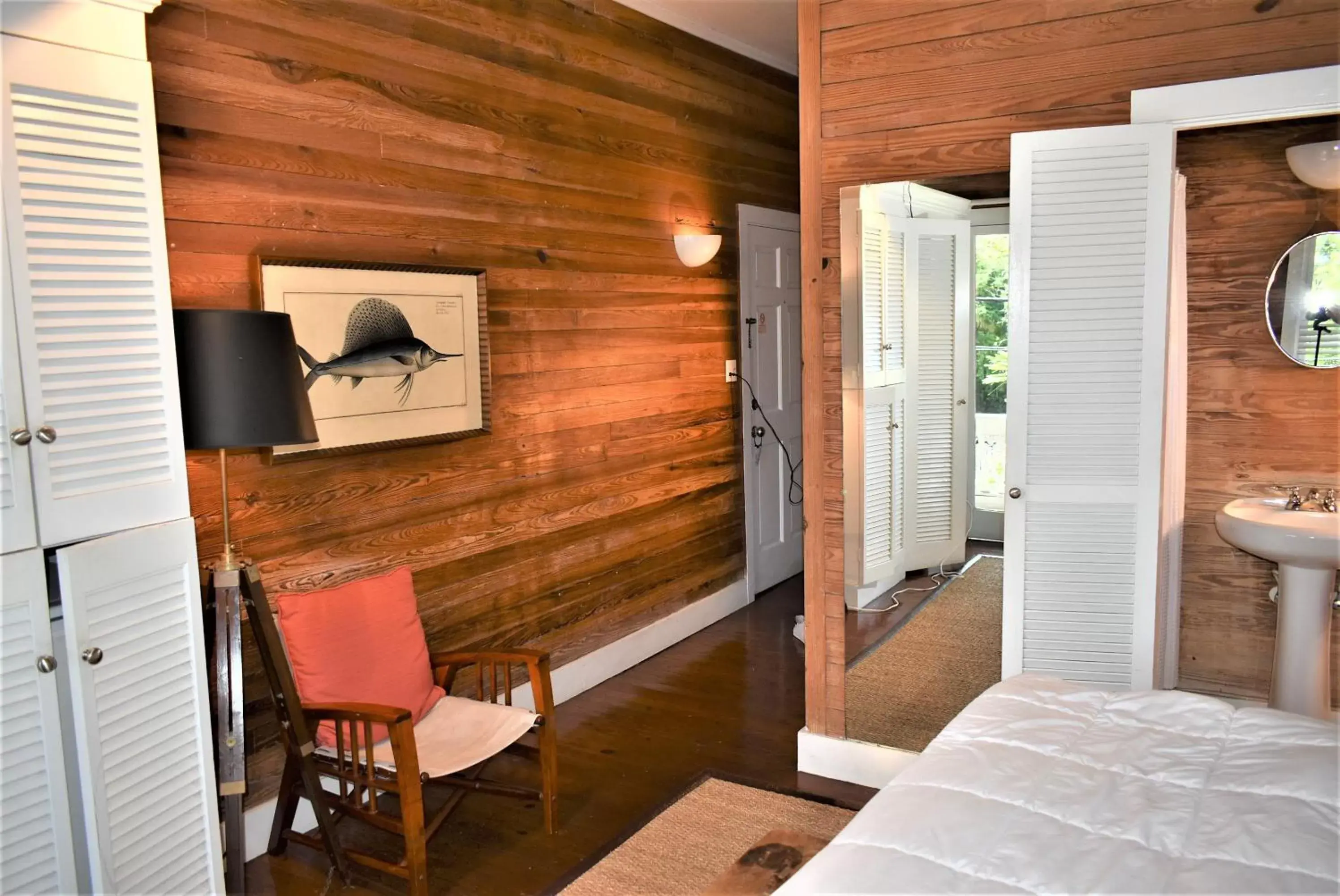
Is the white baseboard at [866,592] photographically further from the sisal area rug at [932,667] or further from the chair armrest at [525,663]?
the chair armrest at [525,663]

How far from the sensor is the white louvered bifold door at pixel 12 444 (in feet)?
6.31

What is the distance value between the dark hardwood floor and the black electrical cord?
1.06 meters

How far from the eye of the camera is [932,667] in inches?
126

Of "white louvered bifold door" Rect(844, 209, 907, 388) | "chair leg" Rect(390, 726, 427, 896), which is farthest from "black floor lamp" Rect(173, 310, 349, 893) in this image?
"white louvered bifold door" Rect(844, 209, 907, 388)

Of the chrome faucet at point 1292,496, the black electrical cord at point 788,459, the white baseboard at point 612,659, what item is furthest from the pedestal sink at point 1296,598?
the black electrical cord at point 788,459

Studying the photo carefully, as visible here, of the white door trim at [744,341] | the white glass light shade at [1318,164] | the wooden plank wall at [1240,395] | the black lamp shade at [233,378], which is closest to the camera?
the black lamp shade at [233,378]

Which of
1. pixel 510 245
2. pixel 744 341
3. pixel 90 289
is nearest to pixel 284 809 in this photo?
pixel 90 289

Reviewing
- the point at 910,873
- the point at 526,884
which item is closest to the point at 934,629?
the point at 526,884

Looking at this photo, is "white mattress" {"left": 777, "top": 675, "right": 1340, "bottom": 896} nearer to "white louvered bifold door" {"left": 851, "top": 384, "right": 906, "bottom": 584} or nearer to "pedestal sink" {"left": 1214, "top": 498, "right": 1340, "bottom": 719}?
"pedestal sink" {"left": 1214, "top": 498, "right": 1340, "bottom": 719}

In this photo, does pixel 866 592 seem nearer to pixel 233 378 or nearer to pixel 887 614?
pixel 887 614

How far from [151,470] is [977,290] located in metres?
2.26

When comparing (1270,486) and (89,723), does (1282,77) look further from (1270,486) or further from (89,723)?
(89,723)

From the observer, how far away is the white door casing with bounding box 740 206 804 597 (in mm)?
5496

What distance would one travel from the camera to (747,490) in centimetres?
555
